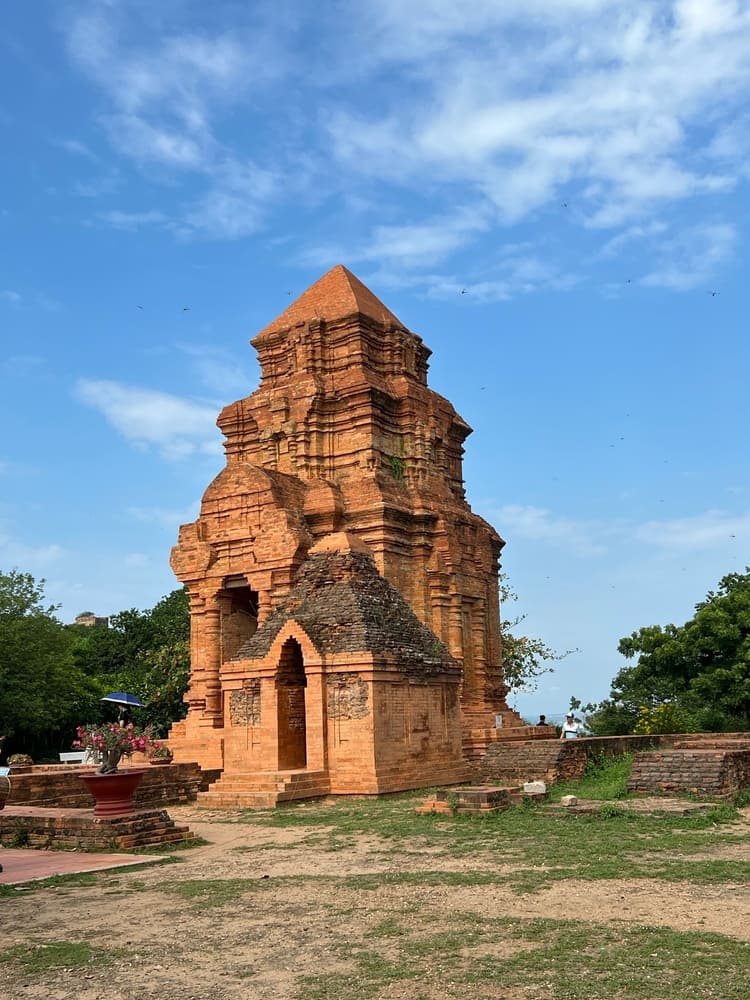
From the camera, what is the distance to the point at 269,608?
71.2ft

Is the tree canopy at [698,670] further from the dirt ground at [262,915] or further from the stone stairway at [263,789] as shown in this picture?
the dirt ground at [262,915]

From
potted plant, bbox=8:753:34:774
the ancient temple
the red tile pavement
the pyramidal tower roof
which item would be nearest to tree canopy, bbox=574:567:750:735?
the ancient temple

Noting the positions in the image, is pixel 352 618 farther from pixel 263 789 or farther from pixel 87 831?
pixel 87 831

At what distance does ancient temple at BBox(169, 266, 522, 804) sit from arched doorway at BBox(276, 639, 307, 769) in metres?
0.04

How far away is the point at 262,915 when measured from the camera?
310 inches

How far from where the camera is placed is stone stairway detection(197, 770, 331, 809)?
15.8 meters

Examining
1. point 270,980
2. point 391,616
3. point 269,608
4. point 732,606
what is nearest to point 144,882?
point 270,980

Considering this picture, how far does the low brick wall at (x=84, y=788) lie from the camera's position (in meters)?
15.5

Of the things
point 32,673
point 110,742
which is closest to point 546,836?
point 110,742

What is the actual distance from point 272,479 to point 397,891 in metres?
15.0

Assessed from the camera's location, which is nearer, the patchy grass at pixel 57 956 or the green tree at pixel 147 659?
the patchy grass at pixel 57 956

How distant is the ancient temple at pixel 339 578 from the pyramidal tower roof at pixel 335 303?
78 mm

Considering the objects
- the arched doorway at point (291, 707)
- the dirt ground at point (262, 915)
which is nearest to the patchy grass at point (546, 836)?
the dirt ground at point (262, 915)

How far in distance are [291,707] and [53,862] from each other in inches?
301
